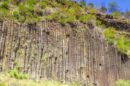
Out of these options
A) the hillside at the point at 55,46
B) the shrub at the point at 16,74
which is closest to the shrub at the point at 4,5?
the hillside at the point at 55,46

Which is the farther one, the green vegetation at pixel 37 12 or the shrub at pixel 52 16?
the shrub at pixel 52 16

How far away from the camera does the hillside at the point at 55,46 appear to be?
17.4 m

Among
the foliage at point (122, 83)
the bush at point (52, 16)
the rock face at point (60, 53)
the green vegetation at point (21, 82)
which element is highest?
the bush at point (52, 16)

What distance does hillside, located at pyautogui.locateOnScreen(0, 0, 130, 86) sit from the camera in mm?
17359

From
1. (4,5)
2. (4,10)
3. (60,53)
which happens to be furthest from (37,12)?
(60,53)

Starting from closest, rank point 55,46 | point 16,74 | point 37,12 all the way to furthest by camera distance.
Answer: point 16,74 → point 55,46 → point 37,12

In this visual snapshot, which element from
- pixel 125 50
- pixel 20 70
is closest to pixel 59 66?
pixel 20 70

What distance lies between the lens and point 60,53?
61.8ft

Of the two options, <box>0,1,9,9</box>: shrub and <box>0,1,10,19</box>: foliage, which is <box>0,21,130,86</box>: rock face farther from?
<box>0,1,9,9</box>: shrub

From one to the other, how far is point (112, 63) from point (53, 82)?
222 inches

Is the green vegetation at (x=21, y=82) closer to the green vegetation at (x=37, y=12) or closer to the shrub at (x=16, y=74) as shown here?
the shrub at (x=16, y=74)

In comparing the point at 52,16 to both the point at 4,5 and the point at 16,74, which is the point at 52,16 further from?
the point at 16,74

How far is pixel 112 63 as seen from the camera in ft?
72.2

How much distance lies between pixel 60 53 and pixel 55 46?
446 millimetres
